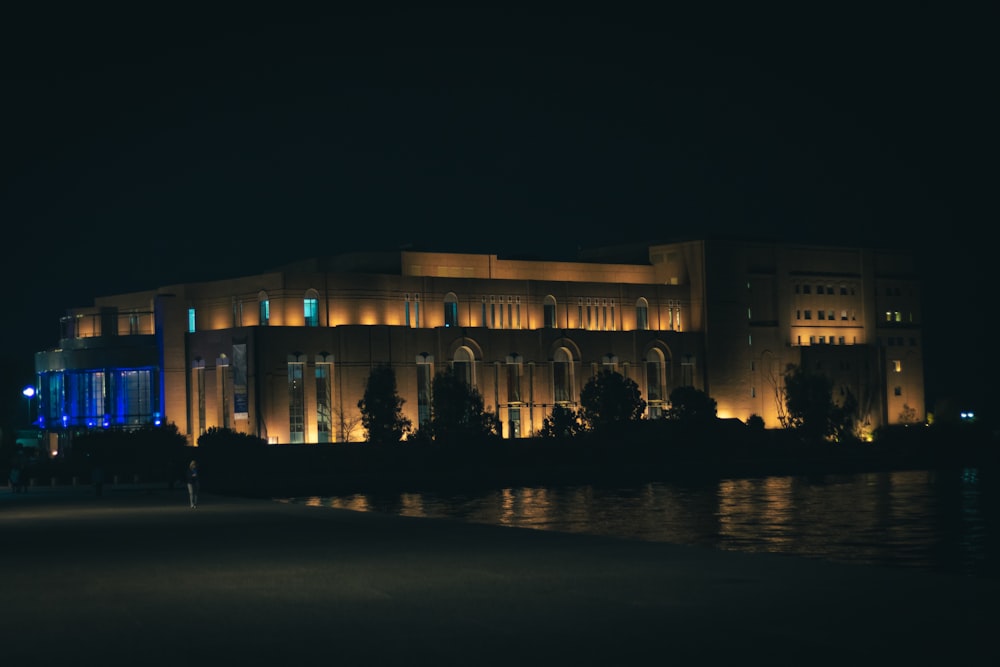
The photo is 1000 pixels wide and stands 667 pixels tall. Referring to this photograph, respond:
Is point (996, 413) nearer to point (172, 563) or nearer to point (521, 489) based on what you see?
point (521, 489)

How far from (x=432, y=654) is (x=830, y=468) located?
85800 millimetres

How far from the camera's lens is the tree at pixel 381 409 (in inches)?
3939

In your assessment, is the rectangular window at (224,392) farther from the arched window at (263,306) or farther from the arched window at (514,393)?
the arched window at (514,393)

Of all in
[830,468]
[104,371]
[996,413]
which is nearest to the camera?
[830,468]

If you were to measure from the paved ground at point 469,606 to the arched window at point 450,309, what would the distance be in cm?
7879

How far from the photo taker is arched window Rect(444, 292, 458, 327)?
364 ft

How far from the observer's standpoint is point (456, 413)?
10188cm

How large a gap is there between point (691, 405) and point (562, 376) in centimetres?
1038

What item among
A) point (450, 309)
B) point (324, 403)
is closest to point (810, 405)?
point (450, 309)

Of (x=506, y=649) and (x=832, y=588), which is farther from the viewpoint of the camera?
(x=832, y=588)

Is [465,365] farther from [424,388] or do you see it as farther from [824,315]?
[824,315]

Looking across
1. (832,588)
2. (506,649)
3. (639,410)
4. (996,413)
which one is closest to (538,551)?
(832,588)

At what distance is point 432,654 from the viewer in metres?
16.3

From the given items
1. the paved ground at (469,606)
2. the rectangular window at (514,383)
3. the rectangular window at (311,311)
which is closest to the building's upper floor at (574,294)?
the rectangular window at (311,311)
